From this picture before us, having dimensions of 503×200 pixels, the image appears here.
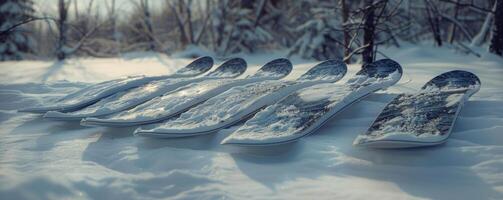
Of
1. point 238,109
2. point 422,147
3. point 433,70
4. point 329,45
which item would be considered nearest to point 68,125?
point 238,109

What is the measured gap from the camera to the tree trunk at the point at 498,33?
5.73 meters

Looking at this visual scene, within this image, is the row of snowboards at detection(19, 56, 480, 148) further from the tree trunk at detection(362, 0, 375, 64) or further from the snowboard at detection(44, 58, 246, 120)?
the tree trunk at detection(362, 0, 375, 64)

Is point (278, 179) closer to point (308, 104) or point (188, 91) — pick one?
point (308, 104)

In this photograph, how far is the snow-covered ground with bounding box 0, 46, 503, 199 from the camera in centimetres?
206

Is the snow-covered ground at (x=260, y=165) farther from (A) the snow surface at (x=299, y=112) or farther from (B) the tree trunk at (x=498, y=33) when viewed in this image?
(B) the tree trunk at (x=498, y=33)

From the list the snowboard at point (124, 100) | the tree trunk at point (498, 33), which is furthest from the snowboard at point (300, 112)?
the tree trunk at point (498, 33)

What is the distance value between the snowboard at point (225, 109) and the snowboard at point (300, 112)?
0.15 metres

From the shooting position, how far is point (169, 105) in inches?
139

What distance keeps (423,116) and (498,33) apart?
410 centimetres

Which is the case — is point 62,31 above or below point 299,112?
above

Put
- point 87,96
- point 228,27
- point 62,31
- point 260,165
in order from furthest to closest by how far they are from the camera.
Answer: point 228,27, point 62,31, point 87,96, point 260,165

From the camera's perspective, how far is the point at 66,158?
2670 mm

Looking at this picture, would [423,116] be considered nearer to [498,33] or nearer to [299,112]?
[299,112]

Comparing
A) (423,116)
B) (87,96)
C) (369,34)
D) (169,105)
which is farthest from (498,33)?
(87,96)
